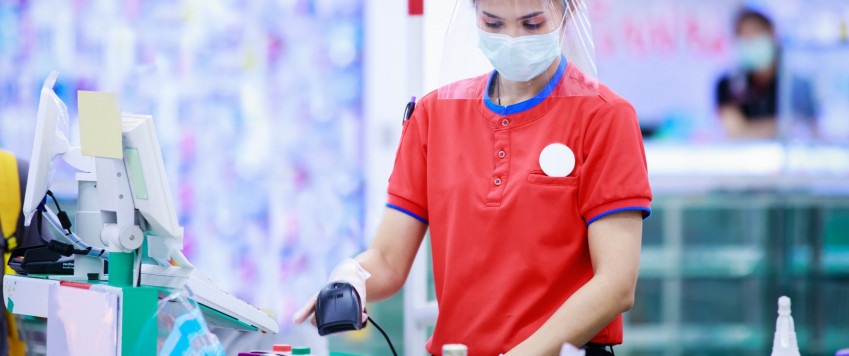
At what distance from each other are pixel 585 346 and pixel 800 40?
3.15 meters

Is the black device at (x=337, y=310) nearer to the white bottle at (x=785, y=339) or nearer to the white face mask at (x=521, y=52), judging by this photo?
the white face mask at (x=521, y=52)

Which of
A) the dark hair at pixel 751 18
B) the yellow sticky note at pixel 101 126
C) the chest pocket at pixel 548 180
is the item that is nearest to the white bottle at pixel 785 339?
the chest pocket at pixel 548 180

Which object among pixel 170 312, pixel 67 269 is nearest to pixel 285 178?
pixel 67 269

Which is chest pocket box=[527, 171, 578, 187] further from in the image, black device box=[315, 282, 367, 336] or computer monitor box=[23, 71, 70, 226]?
computer monitor box=[23, 71, 70, 226]

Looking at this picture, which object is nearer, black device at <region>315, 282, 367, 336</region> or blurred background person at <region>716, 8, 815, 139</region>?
black device at <region>315, 282, 367, 336</region>

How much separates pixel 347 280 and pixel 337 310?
0.11 m

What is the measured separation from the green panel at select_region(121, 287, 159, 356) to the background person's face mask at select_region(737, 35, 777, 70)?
11.3ft

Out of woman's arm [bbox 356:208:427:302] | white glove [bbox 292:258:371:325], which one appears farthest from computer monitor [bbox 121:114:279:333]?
woman's arm [bbox 356:208:427:302]

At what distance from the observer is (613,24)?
13.4ft

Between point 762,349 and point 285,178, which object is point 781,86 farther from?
point 285,178

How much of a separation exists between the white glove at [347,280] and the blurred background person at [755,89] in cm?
303

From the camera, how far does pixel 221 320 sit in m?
1.56

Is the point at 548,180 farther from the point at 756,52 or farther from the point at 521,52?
the point at 756,52

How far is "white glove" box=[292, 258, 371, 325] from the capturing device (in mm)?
1431
